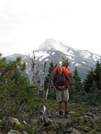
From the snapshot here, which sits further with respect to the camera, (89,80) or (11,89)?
(89,80)

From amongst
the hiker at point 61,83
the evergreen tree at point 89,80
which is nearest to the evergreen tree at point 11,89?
the hiker at point 61,83

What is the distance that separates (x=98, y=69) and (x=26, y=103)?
22.6 m

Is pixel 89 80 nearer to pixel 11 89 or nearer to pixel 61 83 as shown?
pixel 61 83

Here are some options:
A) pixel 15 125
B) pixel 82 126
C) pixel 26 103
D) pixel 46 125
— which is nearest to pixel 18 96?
pixel 26 103

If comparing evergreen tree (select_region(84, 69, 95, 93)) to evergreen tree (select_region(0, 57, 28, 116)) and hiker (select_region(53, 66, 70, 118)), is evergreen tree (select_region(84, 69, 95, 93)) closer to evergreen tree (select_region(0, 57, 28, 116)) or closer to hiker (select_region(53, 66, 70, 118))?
hiker (select_region(53, 66, 70, 118))

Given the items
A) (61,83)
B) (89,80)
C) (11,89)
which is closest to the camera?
(11,89)

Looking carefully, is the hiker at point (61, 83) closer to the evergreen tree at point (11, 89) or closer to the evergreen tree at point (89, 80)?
the evergreen tree at point (11, 89)

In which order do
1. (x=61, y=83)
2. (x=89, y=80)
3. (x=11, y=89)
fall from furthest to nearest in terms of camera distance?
(x=89, y=80) → (x=61, y=83) → (x=11, y=89)

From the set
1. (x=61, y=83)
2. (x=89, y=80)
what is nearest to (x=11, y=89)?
(x=61, y=83)

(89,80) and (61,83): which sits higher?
(61,83)

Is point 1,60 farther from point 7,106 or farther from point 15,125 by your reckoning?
point 15,125

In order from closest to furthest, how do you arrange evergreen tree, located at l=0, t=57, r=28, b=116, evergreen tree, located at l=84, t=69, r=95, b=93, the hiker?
evergreen tree, located at l=0, t=57, r=28, b=116, the hiker, evergreen tree, located at l=84, t=69, r=95, b=93

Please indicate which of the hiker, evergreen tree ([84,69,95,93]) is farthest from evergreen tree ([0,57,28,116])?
evergreen tree ([84,69,95,93])

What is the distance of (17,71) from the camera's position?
806 cm
